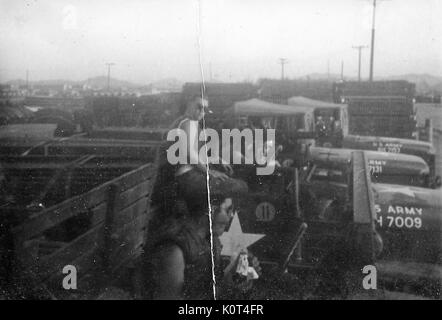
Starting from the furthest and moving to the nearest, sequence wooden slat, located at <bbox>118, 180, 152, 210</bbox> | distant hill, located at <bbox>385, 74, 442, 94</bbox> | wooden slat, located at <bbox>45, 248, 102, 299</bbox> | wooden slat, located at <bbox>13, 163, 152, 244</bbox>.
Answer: distant hill, located at <bbox>385, 74, 442, 94</bbox> → wooden slat, located at <bbox>118, 180, 152, 210</bbox> → wooden slat, located at <bbox>45, 248, 102, 299</bbox> → wooden slat, located at <bbox>13, 163, 152, 244</bbox>

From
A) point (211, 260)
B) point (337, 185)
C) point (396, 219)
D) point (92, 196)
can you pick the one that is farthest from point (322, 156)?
point (92, 196)

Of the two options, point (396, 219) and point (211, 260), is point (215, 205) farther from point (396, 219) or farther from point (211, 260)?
point (396, 219)

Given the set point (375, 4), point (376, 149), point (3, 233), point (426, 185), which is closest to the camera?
point (3, 233)

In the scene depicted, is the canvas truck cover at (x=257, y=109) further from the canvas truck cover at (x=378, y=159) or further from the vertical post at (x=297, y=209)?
the canvas truck cover at (x=378, y=159)

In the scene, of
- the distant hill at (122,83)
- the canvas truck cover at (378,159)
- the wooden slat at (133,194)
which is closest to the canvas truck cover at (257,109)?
the distant hill at (122,83)

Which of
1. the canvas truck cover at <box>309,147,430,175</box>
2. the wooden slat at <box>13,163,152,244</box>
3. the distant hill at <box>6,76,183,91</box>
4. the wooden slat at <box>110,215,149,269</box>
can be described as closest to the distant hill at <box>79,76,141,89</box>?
the distant hill at <box>6,76,183,91</box>

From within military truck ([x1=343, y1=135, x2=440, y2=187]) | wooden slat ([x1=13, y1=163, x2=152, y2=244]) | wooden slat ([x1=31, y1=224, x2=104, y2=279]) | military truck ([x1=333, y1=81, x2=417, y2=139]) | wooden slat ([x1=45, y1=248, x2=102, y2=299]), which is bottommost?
wooden slat ([x1=45, y1=248, x2=102, y2=299])

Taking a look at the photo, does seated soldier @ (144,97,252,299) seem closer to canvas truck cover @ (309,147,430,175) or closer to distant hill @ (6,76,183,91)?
distant hill @ (6,76,183,91)

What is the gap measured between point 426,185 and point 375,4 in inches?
87.1

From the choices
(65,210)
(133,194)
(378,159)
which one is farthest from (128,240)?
(378,159)

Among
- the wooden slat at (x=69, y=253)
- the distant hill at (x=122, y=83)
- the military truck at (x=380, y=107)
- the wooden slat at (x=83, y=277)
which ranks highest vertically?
the distant hill at (x=122, y=83)

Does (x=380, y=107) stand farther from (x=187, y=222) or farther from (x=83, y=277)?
(x=83, y=277)

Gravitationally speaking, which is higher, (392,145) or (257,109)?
(257,109)

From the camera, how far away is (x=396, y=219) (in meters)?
3.62
